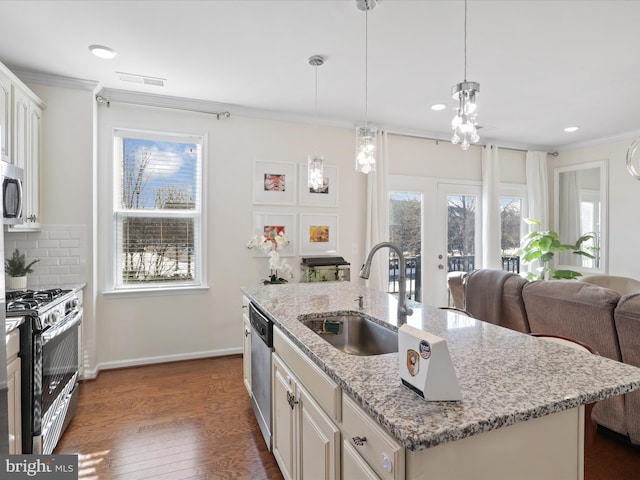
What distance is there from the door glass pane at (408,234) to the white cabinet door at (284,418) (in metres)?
3.10

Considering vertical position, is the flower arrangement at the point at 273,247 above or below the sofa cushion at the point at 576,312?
above

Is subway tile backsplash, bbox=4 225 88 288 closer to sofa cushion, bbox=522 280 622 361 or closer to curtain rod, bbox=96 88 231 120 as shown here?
curtain rod, bbox=96 88 231 120

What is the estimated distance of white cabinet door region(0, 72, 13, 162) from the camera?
96.2 inches

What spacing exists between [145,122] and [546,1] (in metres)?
3.49

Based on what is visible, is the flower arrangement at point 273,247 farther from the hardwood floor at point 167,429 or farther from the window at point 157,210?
the hardwood floor at point 167,429

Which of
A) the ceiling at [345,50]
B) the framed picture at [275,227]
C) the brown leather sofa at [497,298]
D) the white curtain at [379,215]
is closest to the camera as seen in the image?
the ceiling at [345,50]

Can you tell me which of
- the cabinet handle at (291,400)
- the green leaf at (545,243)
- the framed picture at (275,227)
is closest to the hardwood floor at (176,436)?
the cabinet handle at (291,400)

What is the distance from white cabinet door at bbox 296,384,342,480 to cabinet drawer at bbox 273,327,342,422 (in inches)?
1.5

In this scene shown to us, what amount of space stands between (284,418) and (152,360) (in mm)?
2486

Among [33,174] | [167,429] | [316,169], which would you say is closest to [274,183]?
[316,169]

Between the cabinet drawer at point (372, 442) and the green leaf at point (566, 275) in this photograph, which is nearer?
the cabinet drawer at point (372, 442)

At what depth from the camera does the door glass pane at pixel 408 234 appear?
4.84 metres

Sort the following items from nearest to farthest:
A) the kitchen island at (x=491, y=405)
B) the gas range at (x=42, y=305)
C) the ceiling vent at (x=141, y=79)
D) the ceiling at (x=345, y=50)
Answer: the kitchen island at (x=491, y=405), the gas range at (x=42, y=305), the ceiling at (x=345, y=50), the ceiling vent at (x=141, y=79)

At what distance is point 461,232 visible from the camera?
17.3 feet
